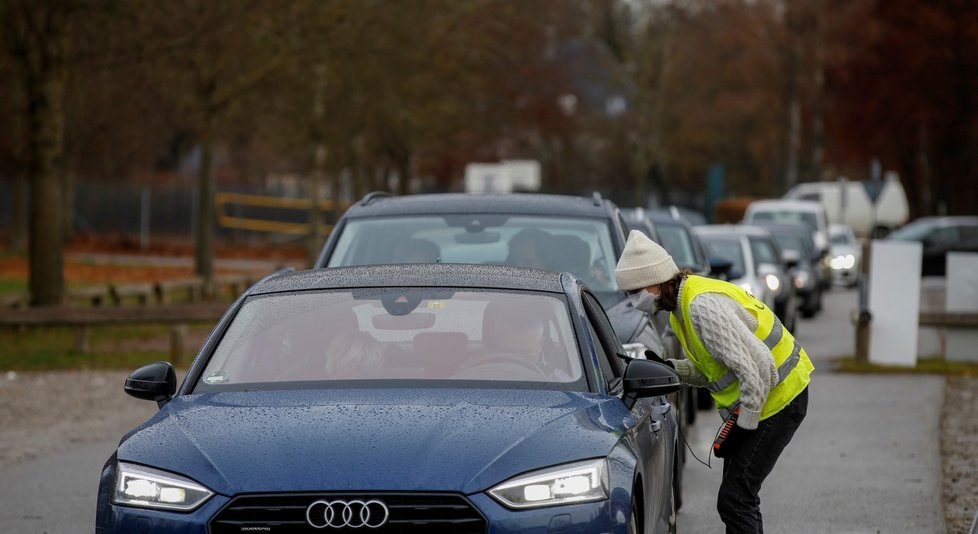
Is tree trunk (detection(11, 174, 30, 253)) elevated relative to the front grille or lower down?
lower down

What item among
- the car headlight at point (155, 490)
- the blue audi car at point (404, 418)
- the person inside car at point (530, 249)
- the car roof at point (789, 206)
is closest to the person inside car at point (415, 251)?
the person inside car at point (530, 249)

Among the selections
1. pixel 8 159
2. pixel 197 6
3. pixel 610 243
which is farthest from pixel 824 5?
pixel 610 243

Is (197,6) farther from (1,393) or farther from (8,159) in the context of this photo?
(8,159)

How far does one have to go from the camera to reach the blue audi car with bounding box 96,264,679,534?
5.74 m

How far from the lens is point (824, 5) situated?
231ft

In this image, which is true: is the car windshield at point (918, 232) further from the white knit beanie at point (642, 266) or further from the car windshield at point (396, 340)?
the car windshield at point (396, 340)

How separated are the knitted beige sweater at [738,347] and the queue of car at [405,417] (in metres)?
0.24

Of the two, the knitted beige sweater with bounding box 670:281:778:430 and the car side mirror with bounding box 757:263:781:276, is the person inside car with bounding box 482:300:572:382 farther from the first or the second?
the car side mirror with bounding box 757:263:781:276

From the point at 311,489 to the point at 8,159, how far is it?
5432 centimetres

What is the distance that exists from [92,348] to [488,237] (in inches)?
485

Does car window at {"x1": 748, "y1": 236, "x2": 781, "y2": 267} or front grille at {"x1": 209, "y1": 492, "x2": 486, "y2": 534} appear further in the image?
car window at {"x1": 748, "y1": 236, "x2": 781, "y2": 267}

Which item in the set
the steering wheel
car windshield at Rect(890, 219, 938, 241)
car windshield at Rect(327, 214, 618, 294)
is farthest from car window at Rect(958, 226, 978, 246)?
the steering wheel

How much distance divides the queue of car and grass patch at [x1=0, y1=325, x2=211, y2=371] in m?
13.0

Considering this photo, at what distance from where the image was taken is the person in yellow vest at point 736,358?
709cm
